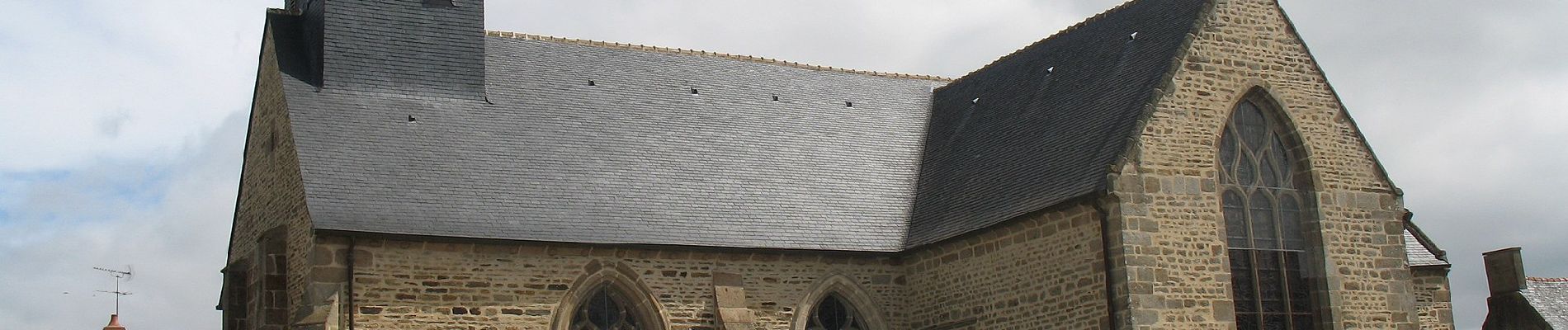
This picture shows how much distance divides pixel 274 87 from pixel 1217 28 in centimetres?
1067

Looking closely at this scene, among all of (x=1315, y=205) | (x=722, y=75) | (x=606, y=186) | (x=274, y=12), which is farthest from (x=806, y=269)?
(x=274, y=12)

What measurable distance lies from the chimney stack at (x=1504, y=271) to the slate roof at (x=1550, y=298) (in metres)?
0.25

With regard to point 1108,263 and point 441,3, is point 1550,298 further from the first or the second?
point 441,3

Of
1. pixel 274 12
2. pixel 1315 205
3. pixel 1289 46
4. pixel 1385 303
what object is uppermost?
pixel 274 12

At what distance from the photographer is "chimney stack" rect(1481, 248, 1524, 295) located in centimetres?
2491

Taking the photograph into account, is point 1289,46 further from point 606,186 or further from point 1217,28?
point 606,186

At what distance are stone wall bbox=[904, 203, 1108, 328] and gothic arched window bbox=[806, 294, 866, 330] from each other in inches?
27.6

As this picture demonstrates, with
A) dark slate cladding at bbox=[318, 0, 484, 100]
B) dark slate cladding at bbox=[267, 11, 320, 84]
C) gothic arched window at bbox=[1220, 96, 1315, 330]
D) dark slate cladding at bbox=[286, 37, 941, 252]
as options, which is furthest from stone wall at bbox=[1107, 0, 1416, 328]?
dark slate cladding at bbox=[267, 11, 320, 84]

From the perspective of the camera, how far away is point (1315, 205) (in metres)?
15.9

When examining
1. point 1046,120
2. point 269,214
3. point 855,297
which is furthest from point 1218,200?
point 269,214

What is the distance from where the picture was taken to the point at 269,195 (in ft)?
58.1

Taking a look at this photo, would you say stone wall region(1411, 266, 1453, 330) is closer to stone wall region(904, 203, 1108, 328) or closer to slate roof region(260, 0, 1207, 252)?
slate roof region(260, 0, 1207, 252)

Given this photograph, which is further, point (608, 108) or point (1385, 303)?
point (608, 108)

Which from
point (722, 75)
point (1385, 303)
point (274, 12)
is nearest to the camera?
point (1385, 303)
